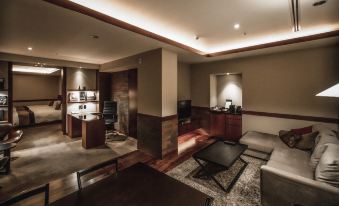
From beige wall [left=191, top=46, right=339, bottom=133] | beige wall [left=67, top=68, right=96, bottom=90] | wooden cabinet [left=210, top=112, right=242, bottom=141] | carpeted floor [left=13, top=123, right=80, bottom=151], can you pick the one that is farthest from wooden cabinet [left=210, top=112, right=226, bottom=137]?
beige wall [left=67, top=68, right=96, bottom=90]

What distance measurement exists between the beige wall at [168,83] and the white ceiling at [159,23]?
320 millimetres

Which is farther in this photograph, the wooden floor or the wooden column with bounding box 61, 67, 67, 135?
the wooden column with bounding box 61, 67, 67, 135

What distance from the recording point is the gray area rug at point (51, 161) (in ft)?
8.90

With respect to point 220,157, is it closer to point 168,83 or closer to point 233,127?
point 168,83

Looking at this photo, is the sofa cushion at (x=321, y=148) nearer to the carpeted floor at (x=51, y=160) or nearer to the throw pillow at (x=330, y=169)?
the throw pillow at (x=330, y=169)

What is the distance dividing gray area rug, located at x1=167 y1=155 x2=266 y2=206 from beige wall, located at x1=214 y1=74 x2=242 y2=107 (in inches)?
88.2

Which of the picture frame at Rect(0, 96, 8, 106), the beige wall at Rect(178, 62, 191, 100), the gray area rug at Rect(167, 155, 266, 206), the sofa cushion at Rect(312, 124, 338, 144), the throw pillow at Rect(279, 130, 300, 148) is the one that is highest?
the beige wall at Rect(178, 62, 191, 100)

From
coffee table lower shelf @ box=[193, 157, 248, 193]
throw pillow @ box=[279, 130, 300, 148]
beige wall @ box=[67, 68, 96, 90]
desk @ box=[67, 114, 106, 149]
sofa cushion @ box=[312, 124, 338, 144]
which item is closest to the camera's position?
coffee table lower shelf @ box=[193, 157, 248, 193]

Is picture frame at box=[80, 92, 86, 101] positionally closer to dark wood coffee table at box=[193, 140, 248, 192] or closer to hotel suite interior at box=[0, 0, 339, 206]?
hotel suite interior at box=[0, 0, 339, 206]

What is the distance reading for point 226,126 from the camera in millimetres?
4895

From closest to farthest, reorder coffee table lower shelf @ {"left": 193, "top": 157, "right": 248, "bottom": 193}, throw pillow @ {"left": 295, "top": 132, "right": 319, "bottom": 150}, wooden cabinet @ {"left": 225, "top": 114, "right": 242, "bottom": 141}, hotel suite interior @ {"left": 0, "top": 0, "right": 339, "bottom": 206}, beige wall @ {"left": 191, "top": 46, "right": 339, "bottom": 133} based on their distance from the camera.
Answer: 1. hotel suite interior @ {"left": 0, "top": 0, "right": 339, "bottom": 206}
2. coffee table lower shelf @ {"left": 193, "top": 157, "right": 248, "bottom": 193}
3. throw pillow @ {"left": 295, "top": 132, "right": 319, "bottom": 150}
4. beige wall @ {"left": 191, "top": 46, "right": 339, "bottom": 133}
5. wooden cabinet @ {"left": 225, "top": 114, "right": 242, "bottom": 141}

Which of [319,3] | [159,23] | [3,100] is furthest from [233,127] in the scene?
Answer: [3,100]

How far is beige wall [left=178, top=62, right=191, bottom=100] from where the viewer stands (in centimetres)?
555

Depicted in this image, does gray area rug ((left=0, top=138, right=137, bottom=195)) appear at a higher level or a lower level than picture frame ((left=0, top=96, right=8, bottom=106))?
lower
